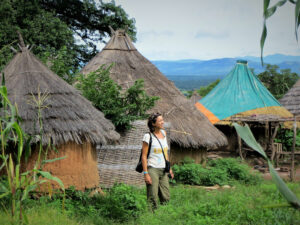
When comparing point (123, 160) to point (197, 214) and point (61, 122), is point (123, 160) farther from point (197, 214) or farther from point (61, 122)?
point (197, 214)

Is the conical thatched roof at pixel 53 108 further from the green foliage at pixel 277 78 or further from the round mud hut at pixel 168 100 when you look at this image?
the green foliage at pixel 277 78

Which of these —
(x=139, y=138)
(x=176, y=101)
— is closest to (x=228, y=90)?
(x=176, y=101)

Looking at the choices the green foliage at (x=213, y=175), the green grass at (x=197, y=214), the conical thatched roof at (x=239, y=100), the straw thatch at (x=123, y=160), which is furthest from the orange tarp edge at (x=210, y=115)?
the green grass at (x=197, y=214)

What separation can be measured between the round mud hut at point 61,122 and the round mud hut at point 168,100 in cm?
353

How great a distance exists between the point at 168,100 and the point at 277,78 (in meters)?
16.4

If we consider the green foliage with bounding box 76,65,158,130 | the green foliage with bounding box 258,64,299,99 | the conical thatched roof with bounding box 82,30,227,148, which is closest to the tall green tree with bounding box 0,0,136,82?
the conical thatched roof with bounding box 82,30,227,148

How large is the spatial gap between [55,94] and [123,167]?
6.65ft

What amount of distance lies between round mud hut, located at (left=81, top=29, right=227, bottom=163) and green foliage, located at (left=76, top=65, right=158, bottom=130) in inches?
76.6

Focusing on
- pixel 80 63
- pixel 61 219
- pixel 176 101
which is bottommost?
pixel 61 219

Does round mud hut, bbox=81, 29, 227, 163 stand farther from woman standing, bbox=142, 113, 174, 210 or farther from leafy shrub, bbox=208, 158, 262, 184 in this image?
woman standing, bbox=142, 113, 174, 210

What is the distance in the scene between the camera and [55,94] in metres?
6.50

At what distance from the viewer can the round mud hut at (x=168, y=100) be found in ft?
33.3

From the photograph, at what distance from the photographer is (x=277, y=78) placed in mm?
25188

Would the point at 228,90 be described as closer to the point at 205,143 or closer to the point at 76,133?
the point at 205,143
